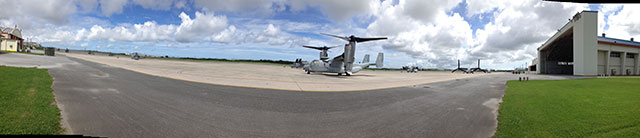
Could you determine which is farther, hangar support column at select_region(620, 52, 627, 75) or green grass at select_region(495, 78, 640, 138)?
hangar support column at select_region(620, 52, 627, 75)

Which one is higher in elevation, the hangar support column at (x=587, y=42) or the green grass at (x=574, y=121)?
the hangar support column at (x=587, y=42)

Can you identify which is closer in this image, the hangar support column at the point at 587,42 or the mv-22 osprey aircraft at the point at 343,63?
the mv-22 osprey aircraft at the point at 343,63

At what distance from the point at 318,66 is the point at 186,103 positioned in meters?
23.0

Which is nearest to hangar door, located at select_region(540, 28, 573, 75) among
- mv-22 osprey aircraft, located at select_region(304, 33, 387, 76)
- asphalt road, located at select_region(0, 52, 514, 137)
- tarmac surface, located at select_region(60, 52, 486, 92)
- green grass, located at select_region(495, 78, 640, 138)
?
tarmac surface, located at select_region(60, 52, 486, 92)

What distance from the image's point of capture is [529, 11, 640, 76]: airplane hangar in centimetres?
3228

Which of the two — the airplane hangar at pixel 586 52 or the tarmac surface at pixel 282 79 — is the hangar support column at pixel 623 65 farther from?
the tarmac surface at pixel 282 79

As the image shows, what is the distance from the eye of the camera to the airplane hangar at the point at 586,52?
3228cm

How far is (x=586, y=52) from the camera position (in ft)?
107

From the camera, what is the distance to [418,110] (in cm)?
735

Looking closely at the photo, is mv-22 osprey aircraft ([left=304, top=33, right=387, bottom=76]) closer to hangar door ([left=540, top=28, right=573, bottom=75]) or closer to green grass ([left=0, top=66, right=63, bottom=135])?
green grass ([left=0, top=66, right=63, bottom=135])

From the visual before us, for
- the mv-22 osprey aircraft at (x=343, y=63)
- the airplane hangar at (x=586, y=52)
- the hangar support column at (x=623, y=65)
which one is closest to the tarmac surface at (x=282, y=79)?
the mv-22 osprey aircraft at (x=343, y=63)

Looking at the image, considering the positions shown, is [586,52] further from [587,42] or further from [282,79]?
[282,79]

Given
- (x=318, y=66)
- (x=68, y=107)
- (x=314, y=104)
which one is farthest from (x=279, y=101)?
(x=318, y=66)

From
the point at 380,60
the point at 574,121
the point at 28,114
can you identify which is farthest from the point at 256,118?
the point at 380,60
